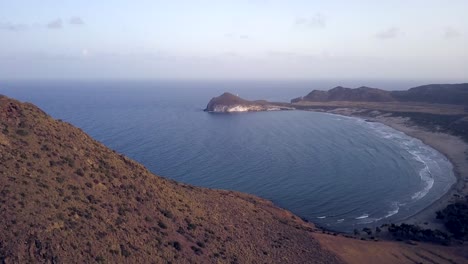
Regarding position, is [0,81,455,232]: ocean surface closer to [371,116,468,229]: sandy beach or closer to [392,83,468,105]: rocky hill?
[371,116,468,229]: sandy beach

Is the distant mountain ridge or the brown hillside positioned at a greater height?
the distant mountain ridge

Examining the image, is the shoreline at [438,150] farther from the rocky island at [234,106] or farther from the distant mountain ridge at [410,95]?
the distant mountain ridge at [410,95]

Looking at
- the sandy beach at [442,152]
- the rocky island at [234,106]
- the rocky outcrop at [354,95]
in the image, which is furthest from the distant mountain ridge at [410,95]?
the sandy beach at [442,152]

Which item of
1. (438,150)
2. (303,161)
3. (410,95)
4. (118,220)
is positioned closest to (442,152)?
(438,150)

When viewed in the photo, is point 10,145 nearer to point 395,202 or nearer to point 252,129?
point 395,202

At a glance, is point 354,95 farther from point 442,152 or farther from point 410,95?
point 442,152

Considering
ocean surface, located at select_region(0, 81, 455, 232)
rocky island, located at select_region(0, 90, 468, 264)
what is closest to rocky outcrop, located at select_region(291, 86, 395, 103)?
ocean surface, located at select_region(0, 81, 455, 232)

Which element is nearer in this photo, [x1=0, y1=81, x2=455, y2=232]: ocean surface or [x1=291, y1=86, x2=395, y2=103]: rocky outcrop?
[x1=0, y1=81, x2=455, y2=232]: ocean surface

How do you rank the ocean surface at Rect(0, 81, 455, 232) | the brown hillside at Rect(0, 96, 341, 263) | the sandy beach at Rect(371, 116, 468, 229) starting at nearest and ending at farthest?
the brown hillside at Rect(0, 96, 341, 263), the sandy beach at Rect(371, 116, 468, 229), the ocean surface at Rect(0, 81, 455, 232)
